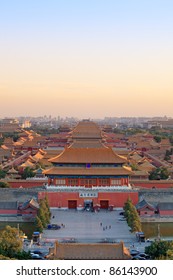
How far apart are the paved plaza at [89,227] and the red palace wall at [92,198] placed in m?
0.55

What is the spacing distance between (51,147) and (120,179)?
19889 mm

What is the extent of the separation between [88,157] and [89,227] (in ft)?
18.6

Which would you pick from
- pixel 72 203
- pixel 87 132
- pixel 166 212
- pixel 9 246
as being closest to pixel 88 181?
pixel 72 203

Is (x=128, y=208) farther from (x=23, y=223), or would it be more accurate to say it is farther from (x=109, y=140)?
(x=109, y=140)

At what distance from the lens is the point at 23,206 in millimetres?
24734

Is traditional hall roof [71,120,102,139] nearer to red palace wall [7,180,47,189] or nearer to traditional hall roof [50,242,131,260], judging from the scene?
red palace wall [7,180,47,189]

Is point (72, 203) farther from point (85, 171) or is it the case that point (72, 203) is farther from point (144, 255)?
point (144, 255)

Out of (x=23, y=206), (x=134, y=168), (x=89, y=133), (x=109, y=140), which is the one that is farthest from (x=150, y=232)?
(x=109, y=140)

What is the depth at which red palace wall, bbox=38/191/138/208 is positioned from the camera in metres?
26.2

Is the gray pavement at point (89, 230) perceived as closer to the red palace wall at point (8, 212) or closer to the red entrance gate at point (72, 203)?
the red entrance gate at point (72, 203)

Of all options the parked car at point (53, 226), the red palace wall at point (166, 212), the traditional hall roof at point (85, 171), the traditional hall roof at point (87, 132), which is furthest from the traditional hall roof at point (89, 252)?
the traditional hall roof at point (87, 132)

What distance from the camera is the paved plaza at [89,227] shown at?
67.1ft

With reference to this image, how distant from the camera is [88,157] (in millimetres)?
27125

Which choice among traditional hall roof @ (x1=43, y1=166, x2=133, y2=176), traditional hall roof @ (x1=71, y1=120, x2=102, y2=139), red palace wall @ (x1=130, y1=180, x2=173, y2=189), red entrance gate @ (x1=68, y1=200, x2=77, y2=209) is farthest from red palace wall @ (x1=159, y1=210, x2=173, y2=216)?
traditional hall roof @ (x1=71, y1=120, x2=102, y2=139)
